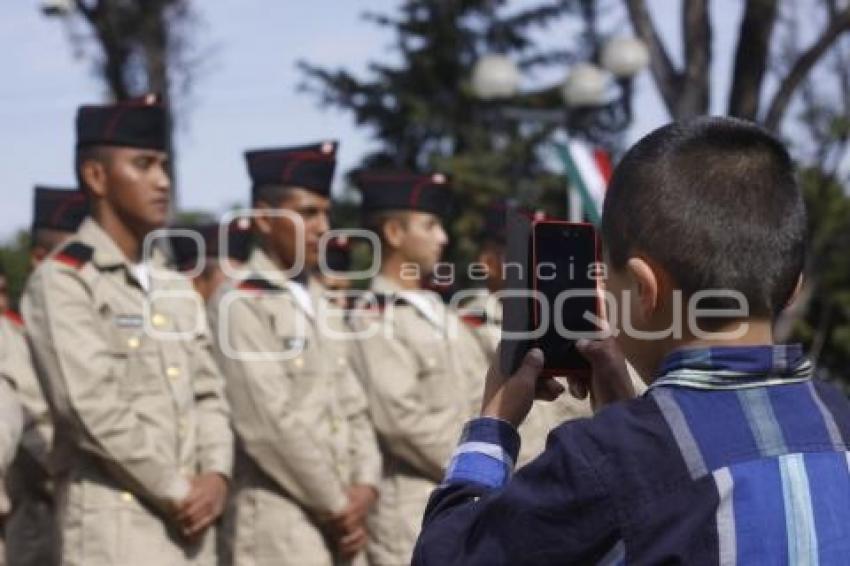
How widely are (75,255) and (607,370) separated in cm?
321

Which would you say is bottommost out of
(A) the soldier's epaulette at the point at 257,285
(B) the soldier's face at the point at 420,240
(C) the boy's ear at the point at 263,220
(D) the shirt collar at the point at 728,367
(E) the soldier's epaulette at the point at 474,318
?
(E) the soldier's epaulette at the point at 474,318

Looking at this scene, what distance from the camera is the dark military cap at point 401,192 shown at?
7945mm

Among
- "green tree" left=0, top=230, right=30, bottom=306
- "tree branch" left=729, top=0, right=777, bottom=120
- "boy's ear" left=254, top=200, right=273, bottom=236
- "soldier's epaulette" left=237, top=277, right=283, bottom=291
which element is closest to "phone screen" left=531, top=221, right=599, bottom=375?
"soldier's epaulette" left=237, top=277, right=283, bottom=291

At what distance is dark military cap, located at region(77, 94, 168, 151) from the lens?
231 inches

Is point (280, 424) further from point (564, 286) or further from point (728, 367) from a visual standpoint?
point (728, 367)

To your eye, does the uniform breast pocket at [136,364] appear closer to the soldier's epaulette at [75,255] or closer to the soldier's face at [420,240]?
the soldier's epaulette at [75,255]

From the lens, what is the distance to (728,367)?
231 cm

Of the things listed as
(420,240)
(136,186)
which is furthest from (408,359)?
(136,186)

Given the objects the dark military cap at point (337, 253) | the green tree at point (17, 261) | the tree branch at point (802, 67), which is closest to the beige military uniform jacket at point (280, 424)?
the dark military cap at point (337, 253)

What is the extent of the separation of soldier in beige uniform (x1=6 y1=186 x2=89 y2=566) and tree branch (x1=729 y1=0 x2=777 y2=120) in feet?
21.6

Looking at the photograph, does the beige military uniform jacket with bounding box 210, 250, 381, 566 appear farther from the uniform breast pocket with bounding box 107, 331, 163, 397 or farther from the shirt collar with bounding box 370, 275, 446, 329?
the shirt collar with bounding box 370, 275, 446, 329

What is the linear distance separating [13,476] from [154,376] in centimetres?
192

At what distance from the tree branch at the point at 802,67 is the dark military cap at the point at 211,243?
17.6 feet

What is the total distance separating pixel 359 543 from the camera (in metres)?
6.49
